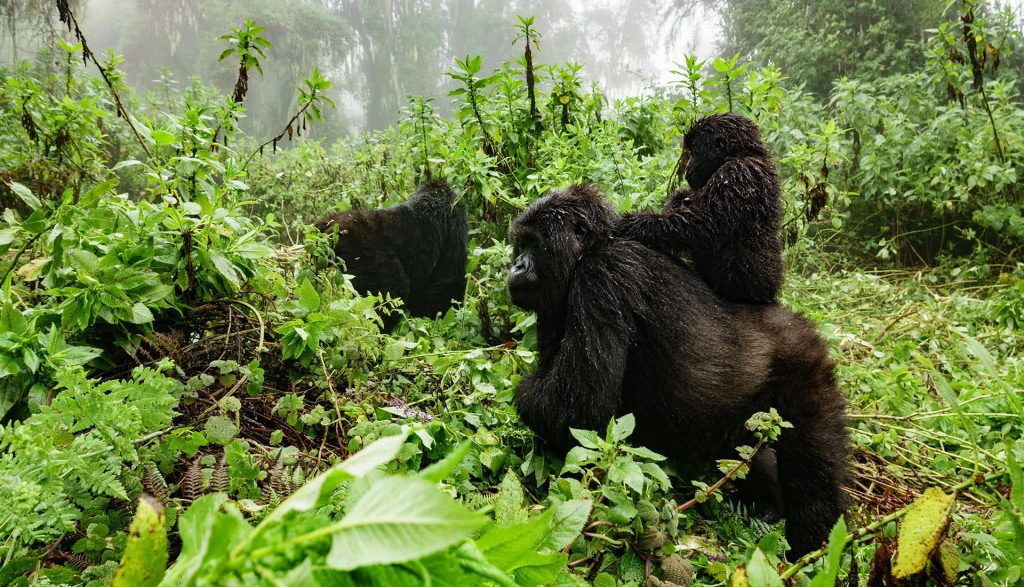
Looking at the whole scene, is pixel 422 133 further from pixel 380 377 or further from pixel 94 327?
pixel 94 327

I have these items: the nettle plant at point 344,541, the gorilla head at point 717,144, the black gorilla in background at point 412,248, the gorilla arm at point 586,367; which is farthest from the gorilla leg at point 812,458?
the black gorilla in background at point 412,248

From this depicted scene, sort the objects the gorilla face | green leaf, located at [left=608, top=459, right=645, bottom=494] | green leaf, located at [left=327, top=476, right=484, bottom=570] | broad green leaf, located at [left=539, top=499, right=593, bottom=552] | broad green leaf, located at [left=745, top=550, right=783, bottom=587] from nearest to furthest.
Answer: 1. green leaf, located at [left=327, top=476, right=484, bottom=570]
2. broad green leaf, located at [left=745, top=550, right=783, bottom=587]
3. broad green leaf, located at [left=539, top=499, right=593, bottom=552]
4. green leaf, located at [left=608, top=459, right=645, bottom=494]
5. the gorilla face

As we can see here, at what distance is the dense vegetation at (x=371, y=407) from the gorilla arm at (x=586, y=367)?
0.61 feet

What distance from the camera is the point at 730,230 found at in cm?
204

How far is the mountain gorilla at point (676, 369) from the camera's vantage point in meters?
1.79

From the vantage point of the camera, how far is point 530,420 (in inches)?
77.2

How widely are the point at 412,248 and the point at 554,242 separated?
246 centimetres

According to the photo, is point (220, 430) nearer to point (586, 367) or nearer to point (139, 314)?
point (139, 314)

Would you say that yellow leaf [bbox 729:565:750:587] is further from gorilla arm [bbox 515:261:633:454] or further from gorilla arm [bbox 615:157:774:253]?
gorilla arm [bbox 615:157:774:253]

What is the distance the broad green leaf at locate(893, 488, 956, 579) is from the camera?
0.81 metres

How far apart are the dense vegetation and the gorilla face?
1.38 feet

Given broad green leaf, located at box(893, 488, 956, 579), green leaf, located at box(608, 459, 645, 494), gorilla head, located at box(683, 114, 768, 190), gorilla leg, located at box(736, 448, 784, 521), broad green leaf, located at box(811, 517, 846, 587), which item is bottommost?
gorilla leg, located at box(736, 448, 784, 521)

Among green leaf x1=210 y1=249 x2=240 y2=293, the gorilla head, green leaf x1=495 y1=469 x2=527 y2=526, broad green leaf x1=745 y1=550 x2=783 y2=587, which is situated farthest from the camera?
the gorilla head

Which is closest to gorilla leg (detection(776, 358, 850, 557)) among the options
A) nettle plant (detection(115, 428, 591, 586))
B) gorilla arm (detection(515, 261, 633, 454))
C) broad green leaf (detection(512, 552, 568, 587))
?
gorilla arm (detection(515, 261, 633, 454))
